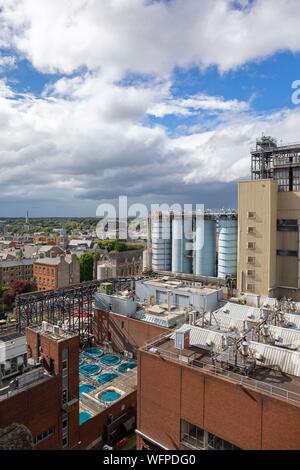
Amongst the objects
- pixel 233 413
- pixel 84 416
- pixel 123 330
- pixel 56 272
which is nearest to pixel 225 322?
pixel 233 413

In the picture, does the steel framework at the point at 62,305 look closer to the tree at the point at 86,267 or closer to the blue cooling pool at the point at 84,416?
the blue cooling pool at the point at 84,416

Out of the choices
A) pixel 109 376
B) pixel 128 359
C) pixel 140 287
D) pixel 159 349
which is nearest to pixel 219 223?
pixel 140 287

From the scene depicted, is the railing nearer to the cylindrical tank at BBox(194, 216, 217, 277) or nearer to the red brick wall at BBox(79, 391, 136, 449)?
the red brick wall at BBox(79, 391, 136, 449)

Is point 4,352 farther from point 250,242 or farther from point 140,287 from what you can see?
point 250,242

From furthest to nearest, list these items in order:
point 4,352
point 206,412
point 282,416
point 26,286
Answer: point 26,286 → point 4,352 → point 206,412 → point 282,416

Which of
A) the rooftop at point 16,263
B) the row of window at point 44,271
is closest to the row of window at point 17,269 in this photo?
the rooftop at point 16,263

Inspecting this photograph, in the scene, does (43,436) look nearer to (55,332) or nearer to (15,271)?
(55,332)

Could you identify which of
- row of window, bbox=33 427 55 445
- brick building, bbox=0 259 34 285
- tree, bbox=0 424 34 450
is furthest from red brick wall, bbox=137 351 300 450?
brick building, bbox=0 259 34 285
